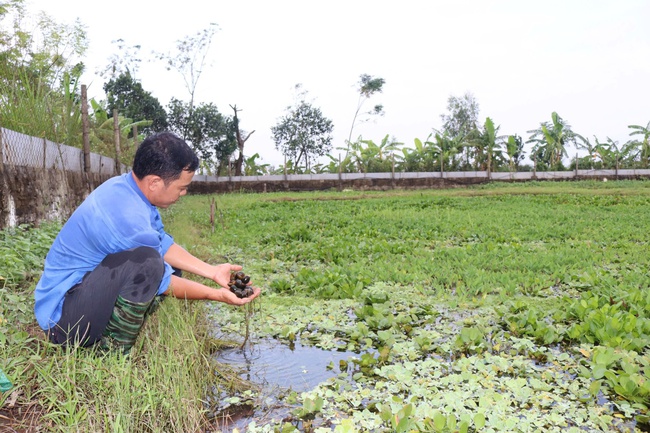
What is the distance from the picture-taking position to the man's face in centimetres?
280

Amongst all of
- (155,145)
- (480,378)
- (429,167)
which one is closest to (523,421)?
(480,378)

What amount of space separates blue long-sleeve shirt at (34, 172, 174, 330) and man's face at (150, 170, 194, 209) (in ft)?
0.36

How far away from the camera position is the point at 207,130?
92.1 ft

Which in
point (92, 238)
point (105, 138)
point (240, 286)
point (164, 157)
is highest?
point (105, 138)

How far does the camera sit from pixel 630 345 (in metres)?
3.41

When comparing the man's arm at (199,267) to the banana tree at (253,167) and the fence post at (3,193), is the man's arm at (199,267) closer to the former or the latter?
the fence post at (3,193)

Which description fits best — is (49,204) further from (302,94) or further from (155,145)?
(302,94)

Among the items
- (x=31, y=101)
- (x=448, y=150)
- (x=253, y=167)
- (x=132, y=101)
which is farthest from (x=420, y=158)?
(x=31, y=101)

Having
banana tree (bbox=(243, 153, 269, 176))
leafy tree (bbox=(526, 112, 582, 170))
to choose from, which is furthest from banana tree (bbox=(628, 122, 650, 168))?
banana tree (bbox=(243, 153, 269, 176))

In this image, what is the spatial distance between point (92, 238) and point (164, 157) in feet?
1.68

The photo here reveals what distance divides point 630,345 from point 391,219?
732 cm

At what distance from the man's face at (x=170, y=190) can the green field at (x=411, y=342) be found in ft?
2.33

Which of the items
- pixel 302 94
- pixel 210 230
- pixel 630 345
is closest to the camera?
pixel 630 345

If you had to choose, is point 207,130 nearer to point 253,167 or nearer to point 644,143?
point 253,167
